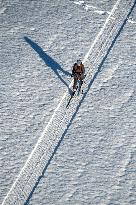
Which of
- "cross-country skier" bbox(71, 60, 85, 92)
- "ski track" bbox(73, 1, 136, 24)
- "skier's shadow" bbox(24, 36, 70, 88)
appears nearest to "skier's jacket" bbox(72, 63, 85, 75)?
"cross-country skier" bbox(71, 60, 85, 92)

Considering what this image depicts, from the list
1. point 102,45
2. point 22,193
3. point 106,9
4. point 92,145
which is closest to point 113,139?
point 92,145

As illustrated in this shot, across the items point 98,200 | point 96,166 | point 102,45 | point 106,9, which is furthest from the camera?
point 106,9

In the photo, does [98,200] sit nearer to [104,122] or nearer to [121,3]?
[104,122]

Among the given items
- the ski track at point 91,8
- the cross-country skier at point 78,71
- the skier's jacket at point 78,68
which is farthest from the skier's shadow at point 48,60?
the ski track at point 91,8

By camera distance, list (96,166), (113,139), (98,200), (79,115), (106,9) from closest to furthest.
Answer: (98,200) < (96,166) < (113,139) < (79,115) < (106,9)

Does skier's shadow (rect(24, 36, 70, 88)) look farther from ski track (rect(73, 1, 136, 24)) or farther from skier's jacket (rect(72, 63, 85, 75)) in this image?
ski track (rect(73, 1, 136, 24))

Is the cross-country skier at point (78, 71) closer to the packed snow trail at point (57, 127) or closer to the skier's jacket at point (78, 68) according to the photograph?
the skier's jacket at point (78, 68)

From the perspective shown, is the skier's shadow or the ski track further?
Answer: the ski track

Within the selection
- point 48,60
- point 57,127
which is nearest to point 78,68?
point 57,127
